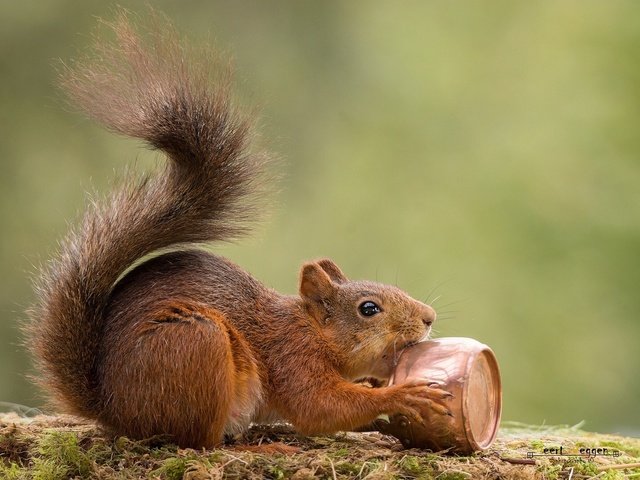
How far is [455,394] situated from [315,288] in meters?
0.59

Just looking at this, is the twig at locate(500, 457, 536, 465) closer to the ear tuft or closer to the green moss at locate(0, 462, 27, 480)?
the ear tuft

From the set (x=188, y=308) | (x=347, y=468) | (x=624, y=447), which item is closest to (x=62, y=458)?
(x=188, y=308)

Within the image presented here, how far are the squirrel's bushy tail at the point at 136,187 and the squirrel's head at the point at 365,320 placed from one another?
40 centimetres

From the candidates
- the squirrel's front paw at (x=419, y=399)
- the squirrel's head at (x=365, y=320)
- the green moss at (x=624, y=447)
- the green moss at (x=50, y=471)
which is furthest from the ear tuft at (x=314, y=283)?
the green moss at (x=624, y=447)

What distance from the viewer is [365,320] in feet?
8.95

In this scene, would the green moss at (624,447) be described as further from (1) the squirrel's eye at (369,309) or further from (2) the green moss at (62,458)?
(2) the green moss at (62,458)

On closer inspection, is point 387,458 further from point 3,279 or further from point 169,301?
point 3,279

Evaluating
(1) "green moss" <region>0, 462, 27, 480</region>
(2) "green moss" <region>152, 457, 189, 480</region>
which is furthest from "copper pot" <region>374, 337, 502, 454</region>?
(1) "green moss" <region>0, 462, 27, 480</region>

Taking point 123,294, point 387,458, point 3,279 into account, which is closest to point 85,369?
point 123,294

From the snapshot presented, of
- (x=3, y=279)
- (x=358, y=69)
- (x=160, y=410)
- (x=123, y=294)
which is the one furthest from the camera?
(x=358, y=69)

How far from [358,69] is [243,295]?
12.6 ft

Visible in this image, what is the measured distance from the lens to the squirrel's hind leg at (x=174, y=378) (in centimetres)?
239

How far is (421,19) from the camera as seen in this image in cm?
656

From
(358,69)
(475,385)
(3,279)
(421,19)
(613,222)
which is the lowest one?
(475,385)
